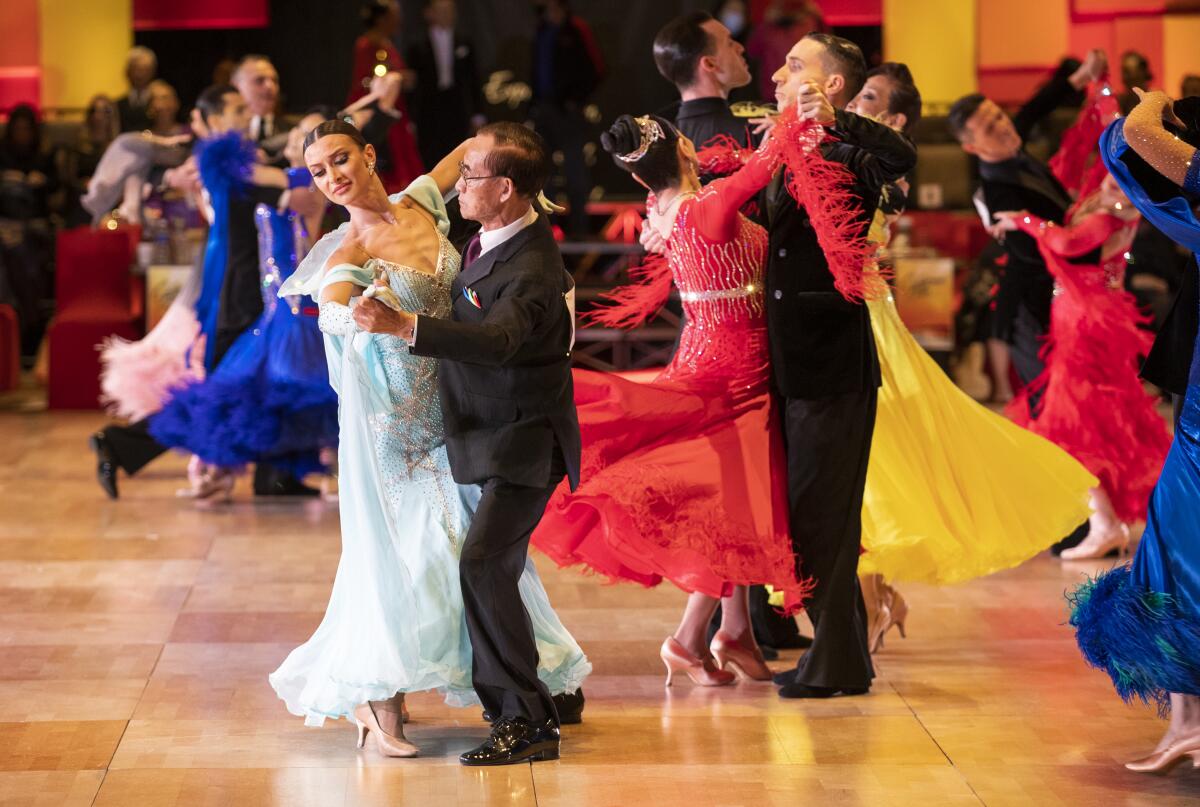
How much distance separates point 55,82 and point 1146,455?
994 centimetres

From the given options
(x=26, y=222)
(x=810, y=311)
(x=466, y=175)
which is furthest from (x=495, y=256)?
(x=26, y=222)

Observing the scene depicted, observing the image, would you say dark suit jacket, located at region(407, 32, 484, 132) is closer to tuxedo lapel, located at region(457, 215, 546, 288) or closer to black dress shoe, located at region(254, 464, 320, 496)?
black dress shoe, located at region(254, 464, 320, 496)

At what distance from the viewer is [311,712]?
12.4 ft

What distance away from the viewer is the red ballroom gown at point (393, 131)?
34.5 ft

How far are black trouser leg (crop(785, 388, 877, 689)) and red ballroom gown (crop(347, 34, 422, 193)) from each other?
249 inches

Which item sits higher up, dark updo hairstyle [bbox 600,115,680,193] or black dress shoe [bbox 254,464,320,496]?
dark updo hairstyle [bbox 600,115,680,193]

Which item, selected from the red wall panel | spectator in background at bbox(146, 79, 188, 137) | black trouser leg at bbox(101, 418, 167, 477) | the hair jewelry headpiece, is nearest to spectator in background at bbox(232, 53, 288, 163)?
black trouser leg at bbox(101, 418, 167, 477)

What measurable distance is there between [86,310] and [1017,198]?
6.18 m

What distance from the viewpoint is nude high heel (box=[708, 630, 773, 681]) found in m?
4.51

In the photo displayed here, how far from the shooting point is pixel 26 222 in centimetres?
1116

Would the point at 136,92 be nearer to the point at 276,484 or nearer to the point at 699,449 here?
the point at 276,484

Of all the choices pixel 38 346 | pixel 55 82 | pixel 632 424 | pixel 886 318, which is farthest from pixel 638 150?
pixel 55 82

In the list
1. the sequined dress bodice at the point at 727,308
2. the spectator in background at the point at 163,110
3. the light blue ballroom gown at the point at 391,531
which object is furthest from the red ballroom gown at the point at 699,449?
the spectator in background at the point at 163,110

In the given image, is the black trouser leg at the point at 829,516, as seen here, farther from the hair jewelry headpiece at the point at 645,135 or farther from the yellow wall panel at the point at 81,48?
the yellow wall panel at the point at 81,48
